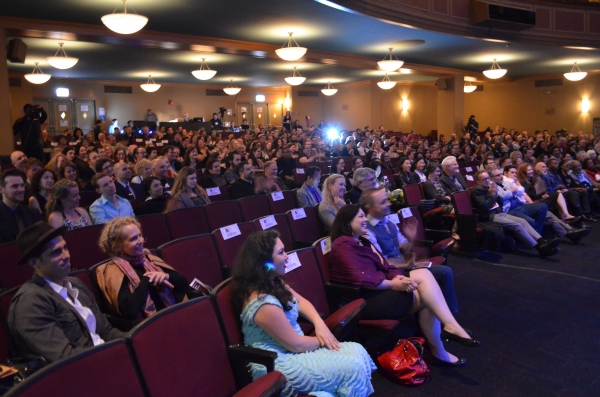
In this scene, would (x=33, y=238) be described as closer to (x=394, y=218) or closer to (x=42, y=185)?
(x=42, y=185)

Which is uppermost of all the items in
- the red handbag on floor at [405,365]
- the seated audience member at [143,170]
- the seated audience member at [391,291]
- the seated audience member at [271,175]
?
the seated audience member at [143,170]

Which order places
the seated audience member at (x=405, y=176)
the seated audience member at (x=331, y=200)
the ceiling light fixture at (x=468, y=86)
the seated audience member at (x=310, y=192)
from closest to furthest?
the seated audience member at (x=331, y=200) < the seated audience member at (x=310, y=192) < the seated audience member at (x=405, y=176) < the ceiling light fixture at (x=468, y=86)

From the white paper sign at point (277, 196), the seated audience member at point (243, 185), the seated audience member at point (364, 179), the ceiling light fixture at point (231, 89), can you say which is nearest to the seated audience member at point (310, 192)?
the white paper sign at point (277, 196)

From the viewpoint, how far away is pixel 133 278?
2.14 metres

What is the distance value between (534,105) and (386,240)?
15949 mm

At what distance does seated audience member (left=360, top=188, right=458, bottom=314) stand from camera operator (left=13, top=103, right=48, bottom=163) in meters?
6.10

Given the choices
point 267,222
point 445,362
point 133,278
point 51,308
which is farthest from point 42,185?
point 445,362

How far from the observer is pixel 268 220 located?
3512 mm

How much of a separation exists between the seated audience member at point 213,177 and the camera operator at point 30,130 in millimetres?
3258

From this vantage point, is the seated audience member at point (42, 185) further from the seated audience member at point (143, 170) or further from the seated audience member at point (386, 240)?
the seated audience member at point (386, 240)

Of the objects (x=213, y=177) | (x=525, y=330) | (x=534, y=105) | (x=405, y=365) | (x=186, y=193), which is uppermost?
(x=534, y=105)

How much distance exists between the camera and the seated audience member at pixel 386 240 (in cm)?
298

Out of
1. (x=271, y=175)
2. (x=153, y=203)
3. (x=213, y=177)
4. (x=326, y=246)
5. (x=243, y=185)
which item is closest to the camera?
(x=326, y=246)

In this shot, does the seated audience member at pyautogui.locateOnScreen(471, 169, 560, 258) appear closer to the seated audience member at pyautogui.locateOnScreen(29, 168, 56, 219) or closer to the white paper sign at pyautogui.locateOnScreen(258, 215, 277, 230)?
the white paper sign at pyautogui.locateOnScreen(258, 215, 277, 230)
